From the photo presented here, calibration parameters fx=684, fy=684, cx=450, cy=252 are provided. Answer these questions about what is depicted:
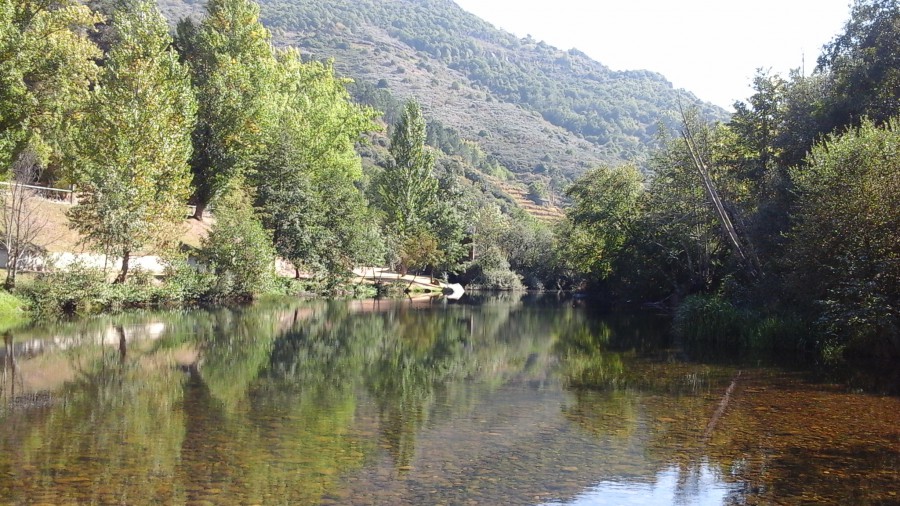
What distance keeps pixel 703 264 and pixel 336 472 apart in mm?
38062

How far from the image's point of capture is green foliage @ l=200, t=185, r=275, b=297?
40.4 m

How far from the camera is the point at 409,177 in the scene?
68.8 m

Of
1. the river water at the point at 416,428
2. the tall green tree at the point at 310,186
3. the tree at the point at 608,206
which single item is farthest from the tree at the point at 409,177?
the river water at the point at 416,428

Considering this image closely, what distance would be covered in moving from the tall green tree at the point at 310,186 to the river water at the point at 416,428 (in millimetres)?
27384

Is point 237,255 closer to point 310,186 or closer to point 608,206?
point 310,186

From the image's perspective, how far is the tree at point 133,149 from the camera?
3400cm

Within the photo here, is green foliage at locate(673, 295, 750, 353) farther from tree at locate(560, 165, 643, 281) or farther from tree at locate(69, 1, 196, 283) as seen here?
tree at locate(69, 1, 196, 283)

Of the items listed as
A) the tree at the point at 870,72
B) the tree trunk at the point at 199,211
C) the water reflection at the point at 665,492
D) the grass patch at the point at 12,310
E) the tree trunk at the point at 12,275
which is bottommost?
the grass patch at the point at 12,310

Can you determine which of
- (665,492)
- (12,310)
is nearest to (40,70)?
(12,310)

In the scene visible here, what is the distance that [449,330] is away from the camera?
31172mm

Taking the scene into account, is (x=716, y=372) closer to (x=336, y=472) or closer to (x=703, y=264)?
(x=336, y=472)

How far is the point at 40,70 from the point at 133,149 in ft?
20.1

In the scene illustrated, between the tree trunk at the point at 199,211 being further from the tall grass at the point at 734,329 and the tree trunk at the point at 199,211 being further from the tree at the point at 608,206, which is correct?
the tall grass at the point at 734,329

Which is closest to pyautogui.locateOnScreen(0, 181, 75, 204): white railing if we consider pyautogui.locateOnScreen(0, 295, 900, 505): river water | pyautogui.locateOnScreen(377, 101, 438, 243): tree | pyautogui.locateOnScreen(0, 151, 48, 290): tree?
pyautogui.locateOnScreen(0, 151, 48, 290): tree
